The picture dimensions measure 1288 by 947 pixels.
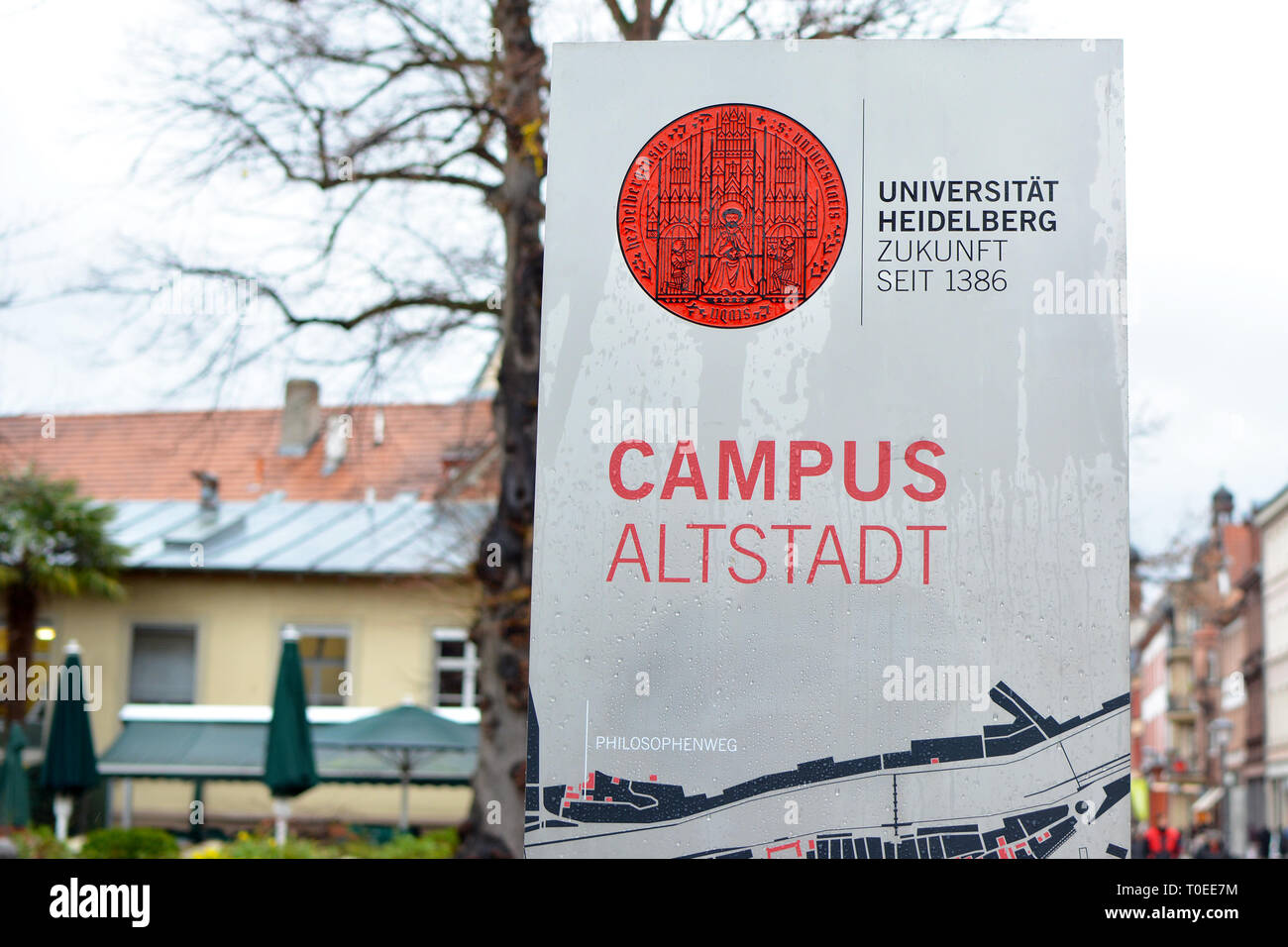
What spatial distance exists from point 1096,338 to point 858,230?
64 centimetres

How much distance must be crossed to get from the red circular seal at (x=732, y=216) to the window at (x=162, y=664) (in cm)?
2226

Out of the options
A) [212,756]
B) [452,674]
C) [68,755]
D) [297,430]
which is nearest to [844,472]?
[68,755]

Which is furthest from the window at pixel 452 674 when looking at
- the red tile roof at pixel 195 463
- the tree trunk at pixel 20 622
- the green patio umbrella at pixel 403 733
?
the tree trunk at pixel 20 622

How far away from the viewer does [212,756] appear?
18.7 m

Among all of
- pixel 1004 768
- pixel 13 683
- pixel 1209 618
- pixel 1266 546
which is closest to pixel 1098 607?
pixel 1004 768

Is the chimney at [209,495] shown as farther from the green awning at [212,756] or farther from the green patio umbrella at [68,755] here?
the green patio umbrella at [68,755]

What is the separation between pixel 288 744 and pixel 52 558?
1078cm

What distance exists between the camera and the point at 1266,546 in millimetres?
55125

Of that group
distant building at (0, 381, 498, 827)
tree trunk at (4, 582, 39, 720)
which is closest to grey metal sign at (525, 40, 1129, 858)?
distant building at (0, 381, 498, 827)

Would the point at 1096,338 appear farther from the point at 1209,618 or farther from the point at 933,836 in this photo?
the point at 1209,618

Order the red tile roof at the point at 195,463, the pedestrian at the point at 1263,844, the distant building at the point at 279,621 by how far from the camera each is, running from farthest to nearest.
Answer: the pedestrian at the point at 1263,844, the red tile roof at the point at 195,463, the distant building at the point at 279,621

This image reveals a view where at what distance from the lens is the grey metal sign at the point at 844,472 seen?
3.39 m

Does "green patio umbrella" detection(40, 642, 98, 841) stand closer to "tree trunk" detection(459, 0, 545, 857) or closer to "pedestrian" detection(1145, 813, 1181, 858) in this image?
"tree trunk" detection(459, 0, 545, 857)

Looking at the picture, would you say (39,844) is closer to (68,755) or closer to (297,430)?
(68,755)
